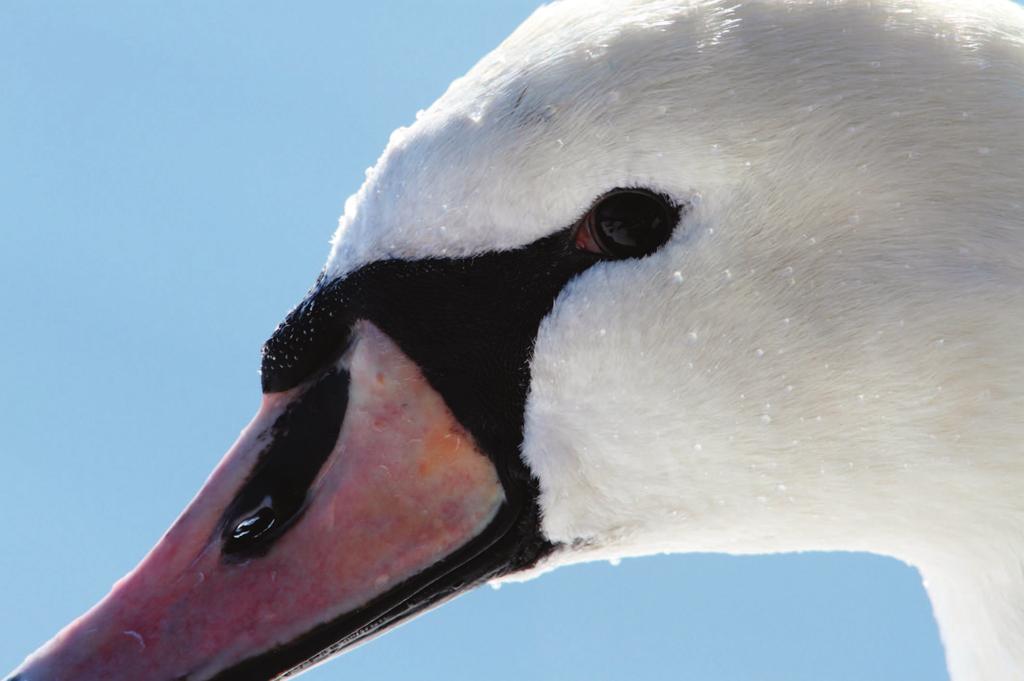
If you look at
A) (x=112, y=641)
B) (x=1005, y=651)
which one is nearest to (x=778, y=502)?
(x=1005, y=651)

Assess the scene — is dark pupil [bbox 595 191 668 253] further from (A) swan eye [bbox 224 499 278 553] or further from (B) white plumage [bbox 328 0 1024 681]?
(A) swan eye [bbox 224 499 278 553]

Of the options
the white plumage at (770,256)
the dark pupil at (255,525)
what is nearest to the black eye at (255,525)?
the dark pupil at (255,525)

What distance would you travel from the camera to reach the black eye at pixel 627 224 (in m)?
2.10

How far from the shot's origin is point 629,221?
83.9 inches

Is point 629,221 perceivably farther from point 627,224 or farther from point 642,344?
point 642,344

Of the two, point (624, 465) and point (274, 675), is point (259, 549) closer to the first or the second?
point (274, 675)

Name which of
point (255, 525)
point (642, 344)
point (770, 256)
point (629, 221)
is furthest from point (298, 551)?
point (770, 256)

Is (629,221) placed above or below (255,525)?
above

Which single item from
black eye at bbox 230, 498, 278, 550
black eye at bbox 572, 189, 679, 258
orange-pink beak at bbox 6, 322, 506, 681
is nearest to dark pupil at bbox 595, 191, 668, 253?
black eye at bbox 572, 189, 679, 258

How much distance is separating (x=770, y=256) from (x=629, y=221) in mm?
230

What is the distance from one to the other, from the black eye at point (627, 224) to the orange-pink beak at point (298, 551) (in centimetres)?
39

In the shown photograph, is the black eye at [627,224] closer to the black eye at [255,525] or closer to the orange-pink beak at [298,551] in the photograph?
the orange-pink beak at [298,551]

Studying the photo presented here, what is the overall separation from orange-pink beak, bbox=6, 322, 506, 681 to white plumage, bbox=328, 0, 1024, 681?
0.21 meters

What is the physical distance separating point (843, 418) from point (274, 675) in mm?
1020
